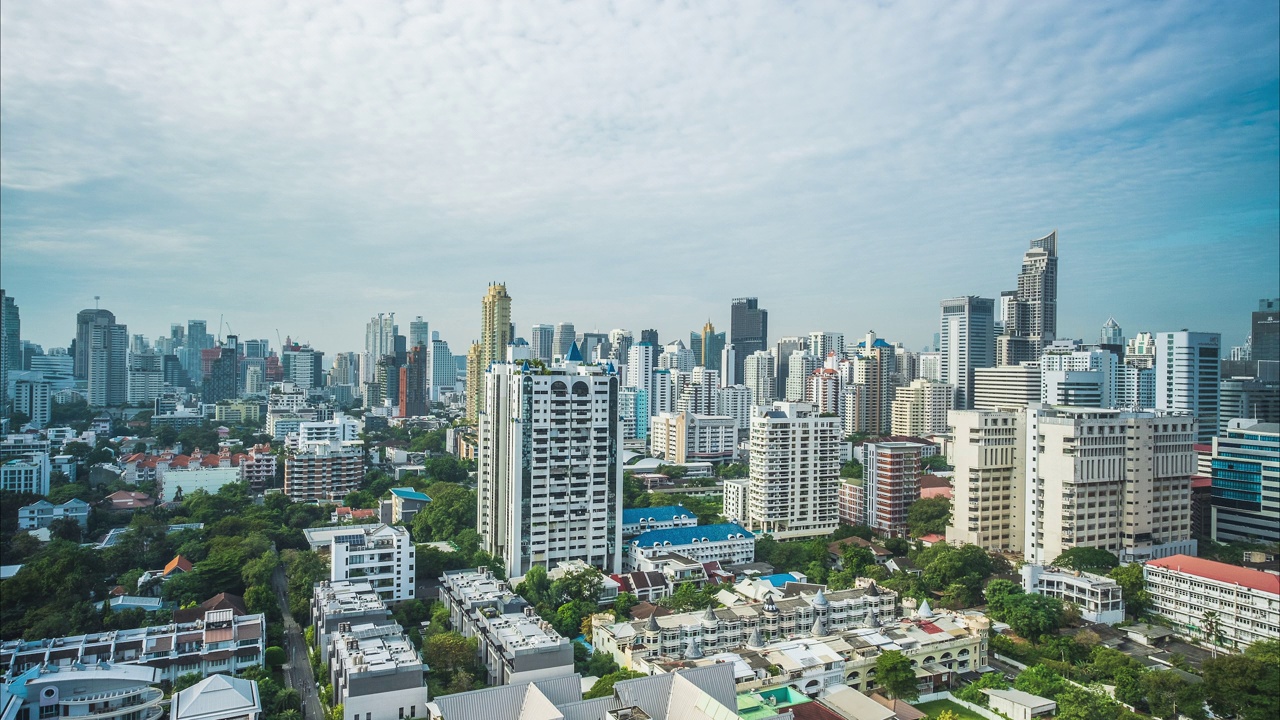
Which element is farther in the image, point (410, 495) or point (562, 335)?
point (562, 335)

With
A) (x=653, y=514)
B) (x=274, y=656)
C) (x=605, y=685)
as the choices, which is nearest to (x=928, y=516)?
(x=653, y=514)

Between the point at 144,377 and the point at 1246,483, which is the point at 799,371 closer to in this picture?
the point at 1246,483

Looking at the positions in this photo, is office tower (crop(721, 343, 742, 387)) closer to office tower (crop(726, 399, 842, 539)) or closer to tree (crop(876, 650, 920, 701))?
office tower (crop(726, 399, 842, 539))

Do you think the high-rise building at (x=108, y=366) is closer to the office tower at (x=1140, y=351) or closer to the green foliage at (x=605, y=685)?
the green foliage at (x=605, y=685)

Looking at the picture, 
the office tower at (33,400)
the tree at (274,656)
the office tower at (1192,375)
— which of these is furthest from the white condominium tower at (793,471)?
the office tower at (33,400)

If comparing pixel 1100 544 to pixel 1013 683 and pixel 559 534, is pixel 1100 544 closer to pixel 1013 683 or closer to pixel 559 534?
pixel 1013 683
